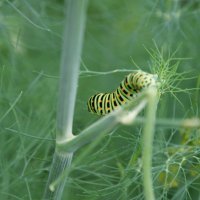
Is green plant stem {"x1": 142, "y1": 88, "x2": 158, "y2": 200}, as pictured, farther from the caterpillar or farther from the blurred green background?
the blurred green background

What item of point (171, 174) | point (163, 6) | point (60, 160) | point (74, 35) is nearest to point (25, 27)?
point (163, 6)

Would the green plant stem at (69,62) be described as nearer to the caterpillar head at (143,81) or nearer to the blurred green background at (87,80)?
the caterpillar head at (143,81)

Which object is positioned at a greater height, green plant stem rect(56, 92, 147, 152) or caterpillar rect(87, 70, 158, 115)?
caterpillar rect(87, 70, 158, 115)

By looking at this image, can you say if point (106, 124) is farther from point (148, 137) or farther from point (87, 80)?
point (87, 80)

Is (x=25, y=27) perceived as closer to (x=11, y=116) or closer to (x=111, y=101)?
(x=11, y=116)

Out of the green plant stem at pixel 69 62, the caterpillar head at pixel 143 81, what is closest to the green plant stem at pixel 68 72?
the green plant stem at pixel 69 62

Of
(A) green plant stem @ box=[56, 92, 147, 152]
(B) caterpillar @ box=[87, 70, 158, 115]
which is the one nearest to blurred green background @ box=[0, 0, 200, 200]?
(B) caterpillar @ box=[87, 70, 158, 115]
